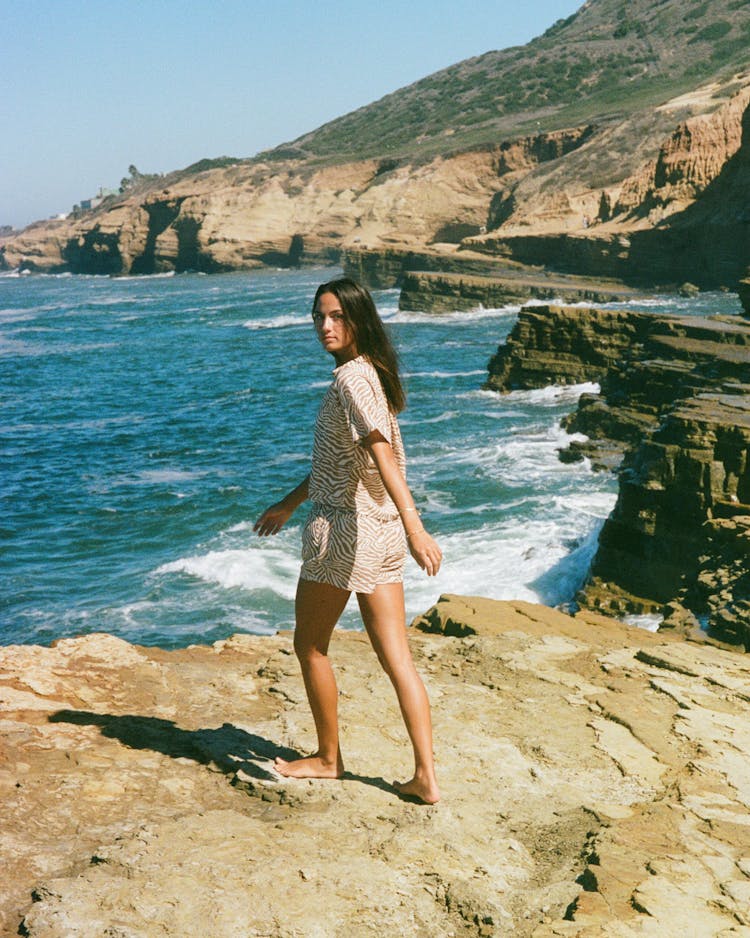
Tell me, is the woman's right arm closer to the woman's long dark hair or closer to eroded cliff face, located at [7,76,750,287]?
the woman's long dark hair

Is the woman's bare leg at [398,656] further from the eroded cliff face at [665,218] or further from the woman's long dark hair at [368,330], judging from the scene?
the eroded cliff face at [665,218]

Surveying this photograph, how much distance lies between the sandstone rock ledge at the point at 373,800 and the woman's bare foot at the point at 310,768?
5 centimetres

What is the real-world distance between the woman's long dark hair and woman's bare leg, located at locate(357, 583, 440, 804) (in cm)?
66

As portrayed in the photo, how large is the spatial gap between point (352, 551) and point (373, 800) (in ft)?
2.99

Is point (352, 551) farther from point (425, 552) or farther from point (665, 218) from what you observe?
point (665, 218)

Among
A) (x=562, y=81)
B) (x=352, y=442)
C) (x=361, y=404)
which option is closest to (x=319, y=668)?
(x=352, y=442)

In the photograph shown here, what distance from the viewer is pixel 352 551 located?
3178mm

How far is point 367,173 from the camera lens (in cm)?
9331

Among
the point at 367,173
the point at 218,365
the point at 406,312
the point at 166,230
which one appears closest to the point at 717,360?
the point at 218,365

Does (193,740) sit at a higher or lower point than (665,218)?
lower

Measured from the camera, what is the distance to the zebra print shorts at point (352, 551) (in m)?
3.18

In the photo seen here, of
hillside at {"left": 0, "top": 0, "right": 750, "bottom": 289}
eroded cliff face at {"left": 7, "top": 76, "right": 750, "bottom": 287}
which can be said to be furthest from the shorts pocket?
hillside at {"left": 0, "top": 0, "right": 750, "bottom": 289}

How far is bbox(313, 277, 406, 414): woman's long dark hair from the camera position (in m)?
3.24

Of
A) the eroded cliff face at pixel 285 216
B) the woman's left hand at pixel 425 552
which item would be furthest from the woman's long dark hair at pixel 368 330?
the eroded cliff face at pixel 285 216
